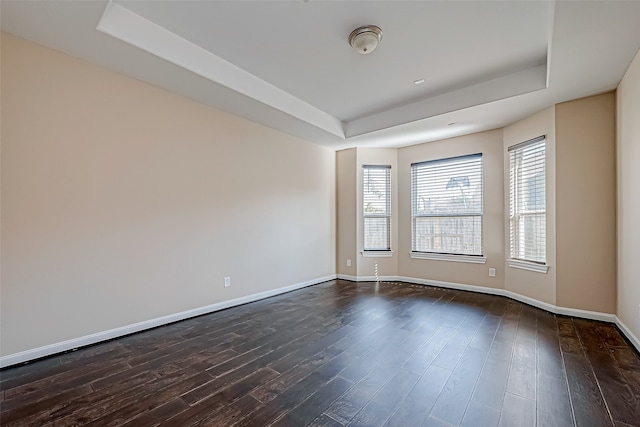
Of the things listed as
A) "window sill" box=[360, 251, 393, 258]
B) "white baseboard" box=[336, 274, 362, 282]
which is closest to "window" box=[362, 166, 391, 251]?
"window sill" box=[360, 251, 393, 258]

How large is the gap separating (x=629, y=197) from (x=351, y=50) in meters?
3.05

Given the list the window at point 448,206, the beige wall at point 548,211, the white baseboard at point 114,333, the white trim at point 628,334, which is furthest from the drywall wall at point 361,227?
the white trim at point 628,334

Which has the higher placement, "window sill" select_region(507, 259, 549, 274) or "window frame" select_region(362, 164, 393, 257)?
"window frame" select_region(362, 164, 393, 257)

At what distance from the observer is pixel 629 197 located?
2.79 metres

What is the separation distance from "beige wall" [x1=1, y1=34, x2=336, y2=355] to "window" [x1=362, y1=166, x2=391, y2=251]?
2.05 m

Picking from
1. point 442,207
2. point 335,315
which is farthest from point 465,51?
point 335,315

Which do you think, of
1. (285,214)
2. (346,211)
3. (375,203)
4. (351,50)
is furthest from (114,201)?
(375,203)

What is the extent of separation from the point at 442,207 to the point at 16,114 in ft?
17.8

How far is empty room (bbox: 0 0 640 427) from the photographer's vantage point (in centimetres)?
199

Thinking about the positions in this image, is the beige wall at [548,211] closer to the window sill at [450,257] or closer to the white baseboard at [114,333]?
the window sill at [450,257]

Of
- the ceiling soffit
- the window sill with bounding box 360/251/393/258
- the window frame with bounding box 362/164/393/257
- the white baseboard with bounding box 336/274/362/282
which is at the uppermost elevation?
the ceiling soffit

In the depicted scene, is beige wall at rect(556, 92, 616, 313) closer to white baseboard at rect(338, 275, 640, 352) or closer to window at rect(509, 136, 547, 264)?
white baseboard at rect(338, 275, 640, 352)

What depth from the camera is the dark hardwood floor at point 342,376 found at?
172 cm

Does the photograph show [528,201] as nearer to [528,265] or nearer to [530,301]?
[528,265]
